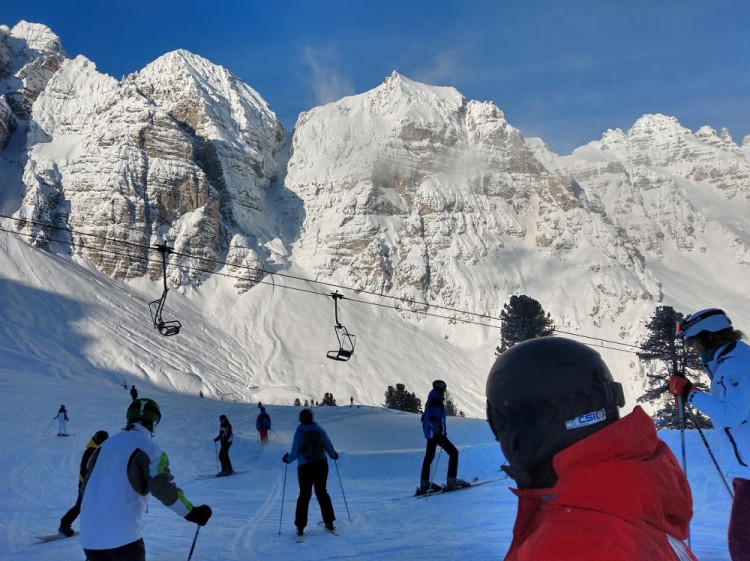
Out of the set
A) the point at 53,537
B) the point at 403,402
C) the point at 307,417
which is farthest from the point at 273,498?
the point at 403,402

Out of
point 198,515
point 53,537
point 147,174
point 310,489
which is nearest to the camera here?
point 198,515

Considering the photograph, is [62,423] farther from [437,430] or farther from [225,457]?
[437,430]

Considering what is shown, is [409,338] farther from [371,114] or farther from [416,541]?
[416,541]

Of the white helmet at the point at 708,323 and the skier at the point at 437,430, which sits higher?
the white helmet at the point at 708,323

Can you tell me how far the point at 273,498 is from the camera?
12.1 metres

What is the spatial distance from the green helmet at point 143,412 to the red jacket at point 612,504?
3140 millimetres

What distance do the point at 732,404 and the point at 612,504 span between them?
2.37 meters

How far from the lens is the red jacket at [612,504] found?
125 cm

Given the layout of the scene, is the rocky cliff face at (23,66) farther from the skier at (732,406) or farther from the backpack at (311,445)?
the skier at (732,406)

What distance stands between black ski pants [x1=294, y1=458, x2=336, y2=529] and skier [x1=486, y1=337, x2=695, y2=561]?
611 centimetres

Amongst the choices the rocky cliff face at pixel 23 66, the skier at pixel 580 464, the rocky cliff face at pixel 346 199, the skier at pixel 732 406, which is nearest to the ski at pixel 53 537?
the skier at pixel 732 406

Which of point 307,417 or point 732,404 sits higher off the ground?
point 732,404

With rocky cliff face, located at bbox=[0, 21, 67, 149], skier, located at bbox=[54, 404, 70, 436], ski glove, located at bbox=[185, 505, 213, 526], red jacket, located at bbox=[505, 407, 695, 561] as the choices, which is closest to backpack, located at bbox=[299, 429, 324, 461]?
ski glove, located at bbox=[185, 505, 213, 526]

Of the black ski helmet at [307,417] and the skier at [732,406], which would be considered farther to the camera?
the black ski helmet at [307,417]
